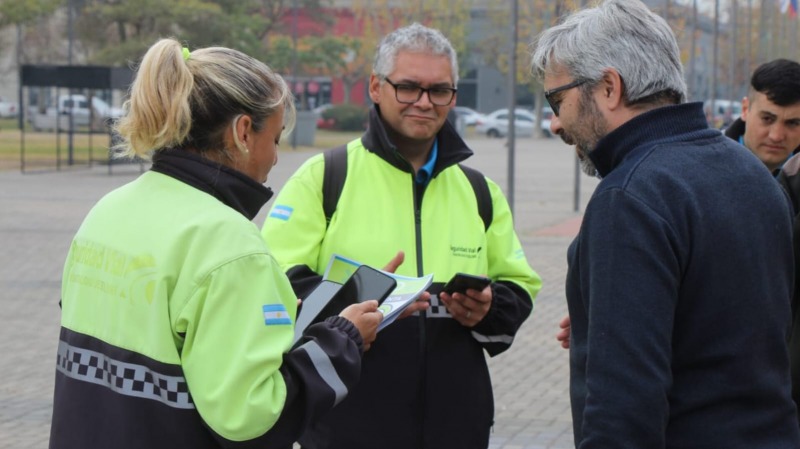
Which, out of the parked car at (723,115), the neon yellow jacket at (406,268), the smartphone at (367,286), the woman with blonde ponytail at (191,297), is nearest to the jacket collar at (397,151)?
the neon yellow jacket at (406,268)

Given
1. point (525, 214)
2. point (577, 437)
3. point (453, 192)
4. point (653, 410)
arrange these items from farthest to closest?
point (525, 214), point (453, 192), point (577, 437), point (653, 410)

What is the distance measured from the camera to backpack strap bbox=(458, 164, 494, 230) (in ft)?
12.6

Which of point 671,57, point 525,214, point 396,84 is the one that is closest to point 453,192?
point 396,84

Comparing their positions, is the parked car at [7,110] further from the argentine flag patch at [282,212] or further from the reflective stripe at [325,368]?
the reflective stripe at [325,368]

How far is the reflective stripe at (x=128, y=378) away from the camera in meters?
2.47

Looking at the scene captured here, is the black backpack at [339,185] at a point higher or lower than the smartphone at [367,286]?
higher

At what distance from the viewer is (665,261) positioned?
2.34 meters

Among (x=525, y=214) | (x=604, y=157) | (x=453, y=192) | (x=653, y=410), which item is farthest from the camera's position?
Result: (x=525, y=214)

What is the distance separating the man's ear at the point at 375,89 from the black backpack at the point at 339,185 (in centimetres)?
19

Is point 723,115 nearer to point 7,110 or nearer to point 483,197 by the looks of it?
point 7,110

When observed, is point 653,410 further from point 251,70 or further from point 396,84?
point 396,84

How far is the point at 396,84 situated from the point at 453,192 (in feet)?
1.25

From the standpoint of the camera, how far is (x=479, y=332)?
3713mm

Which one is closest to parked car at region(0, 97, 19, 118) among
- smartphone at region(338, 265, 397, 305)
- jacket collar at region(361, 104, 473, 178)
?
jacket collar at region(361, 104, 473, 178)
